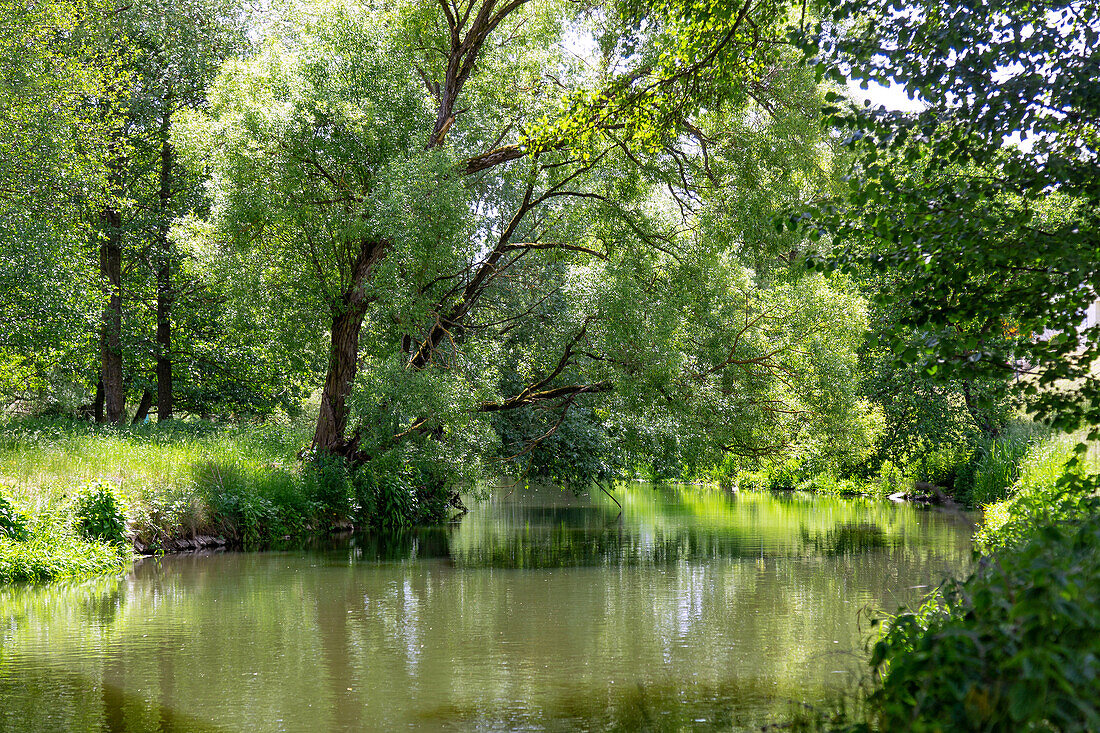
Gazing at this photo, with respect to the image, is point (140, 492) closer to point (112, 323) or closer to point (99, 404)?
point (112, 323)

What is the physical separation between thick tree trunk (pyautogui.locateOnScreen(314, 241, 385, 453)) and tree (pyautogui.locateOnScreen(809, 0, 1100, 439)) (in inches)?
559

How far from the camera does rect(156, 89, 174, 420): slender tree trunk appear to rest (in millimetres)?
27109

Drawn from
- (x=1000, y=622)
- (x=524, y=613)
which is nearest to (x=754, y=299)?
(x=524, y=613)

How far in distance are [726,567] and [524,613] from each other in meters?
4.91

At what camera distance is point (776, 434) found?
72.5 ft

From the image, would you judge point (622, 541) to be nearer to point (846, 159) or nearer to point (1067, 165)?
point (846, 159)

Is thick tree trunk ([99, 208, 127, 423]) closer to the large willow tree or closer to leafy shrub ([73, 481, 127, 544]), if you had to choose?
the large willow tree

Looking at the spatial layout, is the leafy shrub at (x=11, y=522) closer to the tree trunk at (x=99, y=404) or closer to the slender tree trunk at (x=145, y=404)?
the tree trunk at (x=99, y=404)

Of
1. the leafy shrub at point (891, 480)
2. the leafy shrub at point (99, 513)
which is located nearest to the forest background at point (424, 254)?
the leafy shrub at point (99, 513)

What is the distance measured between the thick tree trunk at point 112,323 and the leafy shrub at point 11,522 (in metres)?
14.7

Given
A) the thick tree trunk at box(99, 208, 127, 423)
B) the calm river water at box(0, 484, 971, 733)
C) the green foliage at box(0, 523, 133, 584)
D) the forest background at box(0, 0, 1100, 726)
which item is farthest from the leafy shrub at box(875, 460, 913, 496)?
the green foliage at box(0, 523, 133, 584)

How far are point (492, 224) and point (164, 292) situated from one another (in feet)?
39.7

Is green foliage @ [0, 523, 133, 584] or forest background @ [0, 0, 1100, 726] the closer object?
green foliage @ [0, 523, 133, 584]

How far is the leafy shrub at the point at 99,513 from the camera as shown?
1404 centimetres
